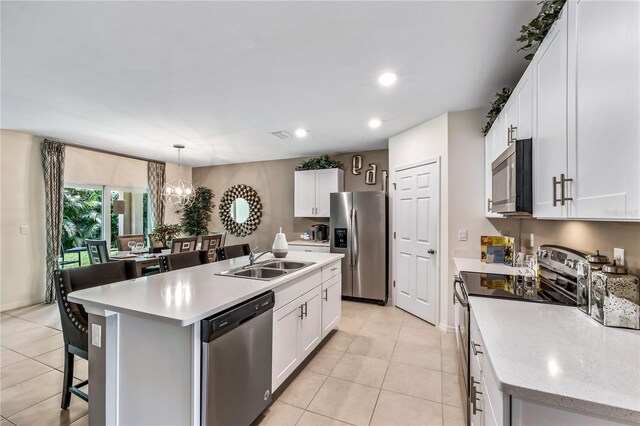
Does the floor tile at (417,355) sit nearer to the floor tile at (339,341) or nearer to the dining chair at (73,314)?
the floor tile at (339,341)

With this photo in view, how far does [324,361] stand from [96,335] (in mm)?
1826

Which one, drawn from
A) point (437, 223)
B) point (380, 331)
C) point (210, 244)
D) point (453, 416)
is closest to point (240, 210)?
point (210, 244)

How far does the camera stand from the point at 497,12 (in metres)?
1.69

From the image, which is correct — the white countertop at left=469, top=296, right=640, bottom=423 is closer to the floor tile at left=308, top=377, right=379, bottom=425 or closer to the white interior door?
the floor tile at left=308, top=377, right=379, bottom=425

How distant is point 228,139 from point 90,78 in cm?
205

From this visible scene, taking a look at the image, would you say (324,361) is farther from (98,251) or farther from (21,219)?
(21,219)

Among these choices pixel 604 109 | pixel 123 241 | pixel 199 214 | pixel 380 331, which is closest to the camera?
pixel 604 109

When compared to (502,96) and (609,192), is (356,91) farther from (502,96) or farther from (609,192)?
(609,192)

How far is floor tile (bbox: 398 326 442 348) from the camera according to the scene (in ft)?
10.0

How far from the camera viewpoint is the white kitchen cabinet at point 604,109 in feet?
2.76

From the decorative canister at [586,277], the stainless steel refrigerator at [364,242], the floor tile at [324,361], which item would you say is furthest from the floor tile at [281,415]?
the stainless steel refrigerator at [364,242]

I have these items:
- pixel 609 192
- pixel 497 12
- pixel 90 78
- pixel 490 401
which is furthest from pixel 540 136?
pixel 90 78

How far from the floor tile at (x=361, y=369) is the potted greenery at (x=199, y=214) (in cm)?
488

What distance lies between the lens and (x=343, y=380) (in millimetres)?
2385
